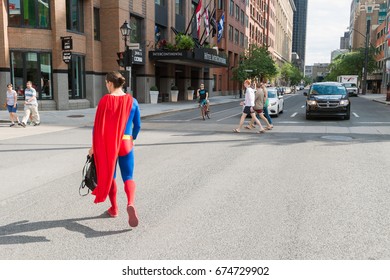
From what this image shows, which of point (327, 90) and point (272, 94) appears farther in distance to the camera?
point (272, 94)

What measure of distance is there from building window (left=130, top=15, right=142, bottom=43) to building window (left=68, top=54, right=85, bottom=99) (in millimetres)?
5962

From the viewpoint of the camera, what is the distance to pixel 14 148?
10.2 meters

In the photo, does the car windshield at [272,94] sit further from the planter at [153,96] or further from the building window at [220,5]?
the building window at [220,5]

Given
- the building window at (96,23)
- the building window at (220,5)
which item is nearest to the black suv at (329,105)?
the building window at (96,23)

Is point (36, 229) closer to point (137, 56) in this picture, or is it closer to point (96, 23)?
point (96, 23)

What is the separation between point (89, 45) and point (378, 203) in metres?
24.0

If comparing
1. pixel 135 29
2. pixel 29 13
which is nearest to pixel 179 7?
pixel 135 29

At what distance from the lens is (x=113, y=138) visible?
13.8 feet

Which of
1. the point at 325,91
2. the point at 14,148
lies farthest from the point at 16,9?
the point at 325,91

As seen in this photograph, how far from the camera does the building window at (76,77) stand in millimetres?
24562

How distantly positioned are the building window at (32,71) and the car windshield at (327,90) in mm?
15342

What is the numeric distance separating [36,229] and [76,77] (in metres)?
22.2

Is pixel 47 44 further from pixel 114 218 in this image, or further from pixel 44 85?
pixel 114 218

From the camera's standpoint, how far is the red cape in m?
4.20
